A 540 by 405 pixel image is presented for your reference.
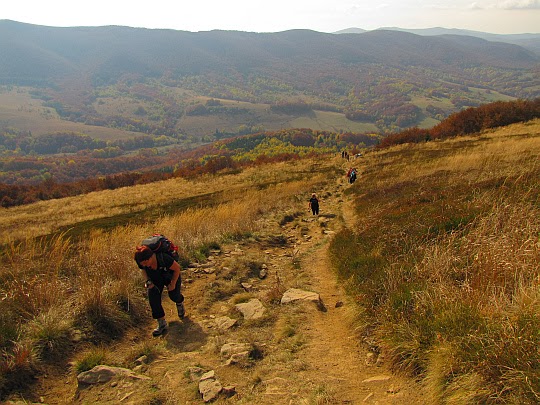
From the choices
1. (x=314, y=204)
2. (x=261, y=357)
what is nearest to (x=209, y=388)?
(x=261, y=357)

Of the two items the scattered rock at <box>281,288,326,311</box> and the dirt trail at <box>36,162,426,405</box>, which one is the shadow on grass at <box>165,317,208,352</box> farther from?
the scattered rock at <box>281,288,326,311</box>

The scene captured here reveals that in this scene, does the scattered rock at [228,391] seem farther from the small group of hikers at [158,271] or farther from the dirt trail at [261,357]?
the small group of hikers at [158,271]

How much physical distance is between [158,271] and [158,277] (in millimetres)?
102

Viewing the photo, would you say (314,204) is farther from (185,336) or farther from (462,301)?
(462,301)

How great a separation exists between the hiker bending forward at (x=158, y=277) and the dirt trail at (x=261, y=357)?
31 cm

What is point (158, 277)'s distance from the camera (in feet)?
18.7

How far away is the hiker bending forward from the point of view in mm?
5453

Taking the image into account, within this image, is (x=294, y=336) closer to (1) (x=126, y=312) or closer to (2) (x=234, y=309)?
(2) (x=234, y=309)

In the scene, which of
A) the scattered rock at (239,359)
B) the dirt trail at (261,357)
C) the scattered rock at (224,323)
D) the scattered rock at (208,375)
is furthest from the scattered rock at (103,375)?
the scattered rock at (224,323)

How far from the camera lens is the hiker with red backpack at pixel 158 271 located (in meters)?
5.46

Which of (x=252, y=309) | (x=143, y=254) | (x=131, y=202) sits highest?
(x=143, y=254)

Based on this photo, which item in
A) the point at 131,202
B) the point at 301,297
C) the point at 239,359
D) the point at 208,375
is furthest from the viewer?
the point at 131,202

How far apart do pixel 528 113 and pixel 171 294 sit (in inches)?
1848

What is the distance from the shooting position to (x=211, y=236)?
10.5 metres
